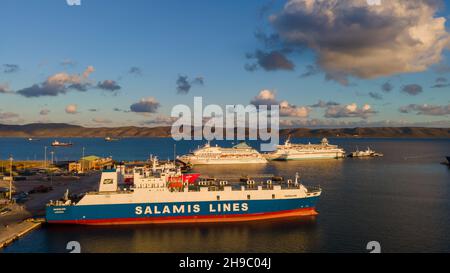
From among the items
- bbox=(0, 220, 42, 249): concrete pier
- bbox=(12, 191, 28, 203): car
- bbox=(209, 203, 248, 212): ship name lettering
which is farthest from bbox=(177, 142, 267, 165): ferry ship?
bbox=(0, 220, 42, 249): concrete pier

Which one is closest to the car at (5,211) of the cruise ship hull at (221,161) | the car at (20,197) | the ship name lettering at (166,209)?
the car at (20,197)

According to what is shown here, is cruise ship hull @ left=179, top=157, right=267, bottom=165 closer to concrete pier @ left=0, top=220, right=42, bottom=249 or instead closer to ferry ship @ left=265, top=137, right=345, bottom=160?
ferry ship @ left=265, top=137, right=345, bottom=160

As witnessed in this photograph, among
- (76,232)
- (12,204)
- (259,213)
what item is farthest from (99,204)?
(259,213)

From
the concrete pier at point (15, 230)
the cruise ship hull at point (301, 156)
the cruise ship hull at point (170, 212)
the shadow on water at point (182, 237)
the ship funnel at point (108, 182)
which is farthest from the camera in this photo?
the cruise ship hull at point (301, 156)

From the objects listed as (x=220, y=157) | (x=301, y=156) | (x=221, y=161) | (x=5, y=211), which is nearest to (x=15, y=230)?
(x=5, y=211)

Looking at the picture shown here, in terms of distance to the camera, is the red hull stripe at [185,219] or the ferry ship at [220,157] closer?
the red hull stripe at [185,219]

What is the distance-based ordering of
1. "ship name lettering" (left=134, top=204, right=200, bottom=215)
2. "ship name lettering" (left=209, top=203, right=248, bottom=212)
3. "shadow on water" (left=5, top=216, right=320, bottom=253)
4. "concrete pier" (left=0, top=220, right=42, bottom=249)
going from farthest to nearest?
"ship name lettering" (left=209, top=203, right=248, bottom=212) < "ship name lettering" (left=134, top=204, right=200, bottom=215) < "shadow on water" (left=5, top=216, right=320, bottom=253) < "concrete pier" (left=0, top=220, right=42, bottom=249)

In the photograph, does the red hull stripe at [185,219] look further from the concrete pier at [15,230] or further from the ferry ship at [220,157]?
the ferry ship at [220,157]

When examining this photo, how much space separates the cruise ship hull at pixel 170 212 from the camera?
28.4 meters

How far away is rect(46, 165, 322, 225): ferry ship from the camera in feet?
93.5

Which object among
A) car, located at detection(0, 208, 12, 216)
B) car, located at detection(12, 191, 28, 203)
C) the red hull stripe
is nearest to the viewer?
the red hull stripe

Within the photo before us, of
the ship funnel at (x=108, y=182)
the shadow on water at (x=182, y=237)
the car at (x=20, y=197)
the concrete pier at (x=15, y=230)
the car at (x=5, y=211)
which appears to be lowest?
the shadow on water at (x=182, y=237)

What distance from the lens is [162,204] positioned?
29047 millimetres

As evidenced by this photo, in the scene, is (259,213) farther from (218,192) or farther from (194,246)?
(194,246)
